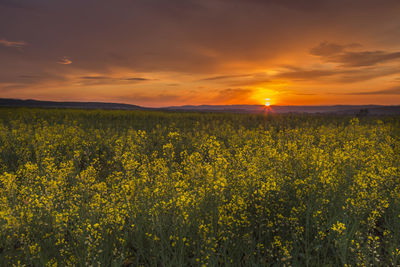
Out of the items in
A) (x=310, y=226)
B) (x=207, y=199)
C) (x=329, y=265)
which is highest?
(x=207, y=199)

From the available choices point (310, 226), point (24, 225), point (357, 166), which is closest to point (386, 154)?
point (357, 166)

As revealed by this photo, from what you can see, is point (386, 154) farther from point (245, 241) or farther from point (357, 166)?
point (245, 241)

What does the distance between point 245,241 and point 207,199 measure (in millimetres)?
989

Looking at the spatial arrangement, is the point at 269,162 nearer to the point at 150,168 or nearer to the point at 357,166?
the point at 357,166

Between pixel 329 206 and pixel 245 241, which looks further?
pixel 329 206

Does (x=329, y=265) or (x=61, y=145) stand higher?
(x=61, y=145)

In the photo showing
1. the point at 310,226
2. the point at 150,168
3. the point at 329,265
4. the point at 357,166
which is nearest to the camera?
the point at 329,265

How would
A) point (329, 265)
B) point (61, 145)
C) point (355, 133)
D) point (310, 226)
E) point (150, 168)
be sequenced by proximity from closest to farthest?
point (329, 265), point (310, 226), point (150, 168), point (61, 145), point (355, 133)

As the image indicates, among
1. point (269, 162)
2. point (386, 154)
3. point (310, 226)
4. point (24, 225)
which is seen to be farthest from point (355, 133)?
point (24, 225)

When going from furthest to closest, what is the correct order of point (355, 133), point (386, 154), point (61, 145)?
point (355, 133) → point (61, 145) → point (386, 154)

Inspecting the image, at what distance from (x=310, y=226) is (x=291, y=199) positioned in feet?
2.32

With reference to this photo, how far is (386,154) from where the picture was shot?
764 cm

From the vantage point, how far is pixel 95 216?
4242 mm

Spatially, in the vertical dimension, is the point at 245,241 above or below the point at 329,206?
below
